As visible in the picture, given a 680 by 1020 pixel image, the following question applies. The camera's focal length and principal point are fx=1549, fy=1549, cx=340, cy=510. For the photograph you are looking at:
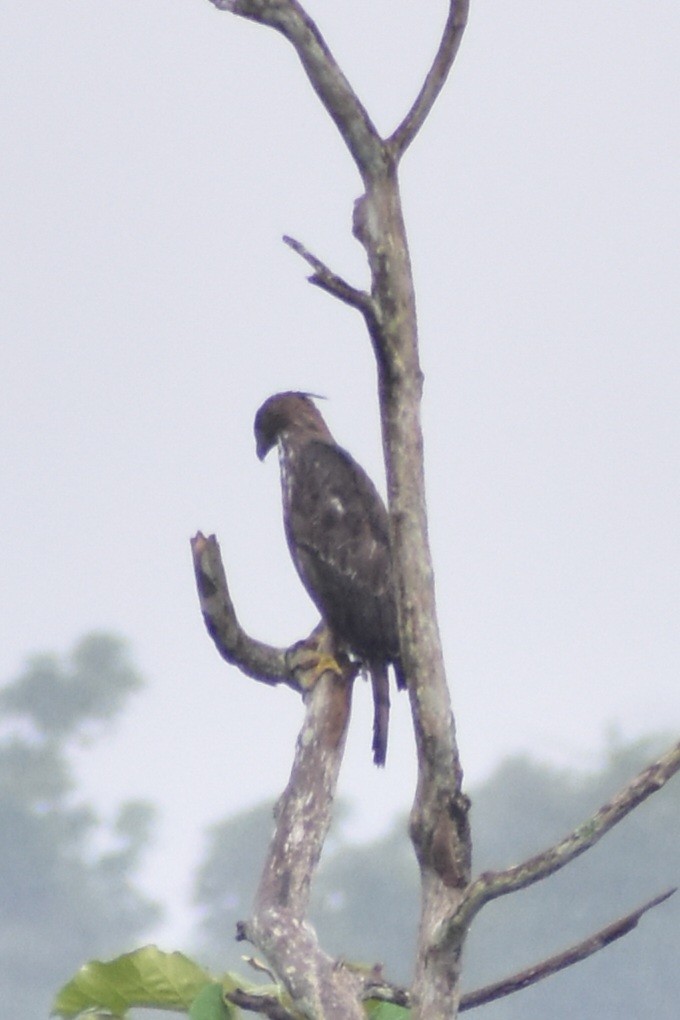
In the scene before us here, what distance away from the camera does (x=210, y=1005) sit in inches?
103

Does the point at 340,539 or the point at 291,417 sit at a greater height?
the point at 291,417

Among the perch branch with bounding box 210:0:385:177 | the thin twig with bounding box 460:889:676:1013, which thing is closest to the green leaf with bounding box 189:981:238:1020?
the thin twig with bounding box 460:889:676:1013

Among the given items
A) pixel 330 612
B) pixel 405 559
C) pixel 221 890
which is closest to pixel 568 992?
pixel 221 890

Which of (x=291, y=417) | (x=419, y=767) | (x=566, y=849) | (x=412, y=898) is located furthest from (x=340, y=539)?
(x=412, y=898)

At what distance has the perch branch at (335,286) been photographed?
256cm

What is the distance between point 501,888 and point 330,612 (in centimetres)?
224

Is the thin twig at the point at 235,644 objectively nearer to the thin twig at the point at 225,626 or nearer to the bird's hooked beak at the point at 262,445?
the thin twig at the point at 225,626

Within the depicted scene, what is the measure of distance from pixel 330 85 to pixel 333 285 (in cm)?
47

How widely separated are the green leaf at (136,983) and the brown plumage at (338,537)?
4.83 feet

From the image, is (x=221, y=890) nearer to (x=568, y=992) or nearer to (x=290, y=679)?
(x=568, y=992)

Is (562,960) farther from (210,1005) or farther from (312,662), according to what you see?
(312,662)

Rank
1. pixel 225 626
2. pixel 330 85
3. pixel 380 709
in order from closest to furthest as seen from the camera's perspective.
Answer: pixel 330 85 < pixel 225 626 < pixel 380 709

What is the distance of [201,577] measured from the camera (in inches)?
128

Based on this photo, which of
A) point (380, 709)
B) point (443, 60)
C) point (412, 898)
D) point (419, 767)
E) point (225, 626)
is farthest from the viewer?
point (412, 898)
